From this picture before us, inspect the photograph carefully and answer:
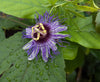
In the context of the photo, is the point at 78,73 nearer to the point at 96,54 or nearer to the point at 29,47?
the point at 96,54

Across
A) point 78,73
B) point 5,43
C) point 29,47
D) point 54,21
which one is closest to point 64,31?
point 54,21

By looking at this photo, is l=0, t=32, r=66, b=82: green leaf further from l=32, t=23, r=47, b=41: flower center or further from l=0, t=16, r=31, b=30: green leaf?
l=0, t=16, r=31, b=30: green leaf

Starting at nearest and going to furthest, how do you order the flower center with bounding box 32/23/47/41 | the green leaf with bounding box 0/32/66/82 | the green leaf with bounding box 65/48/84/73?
the green leaf with bounding box 0/32/66/82 → the flower center with bounding box 32/23/47/41 → the green leaf with bounding box 65/48/84/73

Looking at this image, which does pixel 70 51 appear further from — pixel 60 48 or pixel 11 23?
pixel 11 23

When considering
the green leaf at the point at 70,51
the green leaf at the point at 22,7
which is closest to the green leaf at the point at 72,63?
the green leaf at the point at 70,51

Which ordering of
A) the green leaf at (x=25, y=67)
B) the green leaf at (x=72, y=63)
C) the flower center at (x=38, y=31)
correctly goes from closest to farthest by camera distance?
the green leaf at (x=25, y=67)
the flower center at (x=38, y=31)
the green leaf at (x=72, y=63)

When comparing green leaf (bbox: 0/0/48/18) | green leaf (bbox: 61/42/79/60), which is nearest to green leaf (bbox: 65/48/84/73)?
green leaf (bbox: 61/42/79/60)

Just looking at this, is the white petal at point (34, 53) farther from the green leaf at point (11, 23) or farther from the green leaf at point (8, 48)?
the green leaf at point (11, 23)
